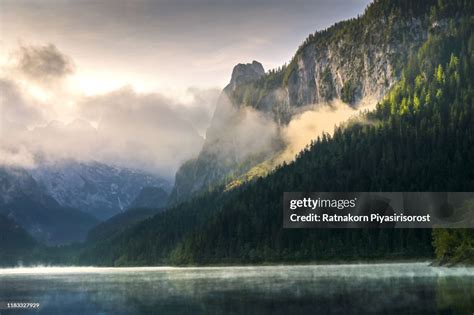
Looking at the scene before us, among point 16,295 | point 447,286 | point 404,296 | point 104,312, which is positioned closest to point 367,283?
point 447,286

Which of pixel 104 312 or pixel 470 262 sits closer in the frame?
pixel 104 312

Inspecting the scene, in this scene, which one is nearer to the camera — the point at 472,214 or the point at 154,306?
the point at 154,306

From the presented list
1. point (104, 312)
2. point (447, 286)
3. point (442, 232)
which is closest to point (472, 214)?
point (442, 232)

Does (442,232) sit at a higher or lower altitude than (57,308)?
higher

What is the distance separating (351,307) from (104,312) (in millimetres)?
29672

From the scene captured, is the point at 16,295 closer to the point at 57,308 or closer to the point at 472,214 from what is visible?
the point at 57,308

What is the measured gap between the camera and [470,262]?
152 meters

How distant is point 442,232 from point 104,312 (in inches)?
3899

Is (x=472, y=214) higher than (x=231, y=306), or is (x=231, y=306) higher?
(x=472, y=214)

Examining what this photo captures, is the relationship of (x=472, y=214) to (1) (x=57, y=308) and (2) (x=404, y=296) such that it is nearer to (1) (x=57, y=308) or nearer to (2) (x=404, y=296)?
(2) (x=404, y=296)

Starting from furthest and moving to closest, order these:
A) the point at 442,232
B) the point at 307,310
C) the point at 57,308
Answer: the point at 442,232, the point at 57,308, the point at 307,310

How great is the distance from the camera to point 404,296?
87.5 m

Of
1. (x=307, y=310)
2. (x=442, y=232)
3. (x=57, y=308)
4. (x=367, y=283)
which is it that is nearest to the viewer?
(x=307, y=310)

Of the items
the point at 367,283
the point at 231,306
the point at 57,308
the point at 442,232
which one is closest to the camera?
the point at 231,306
